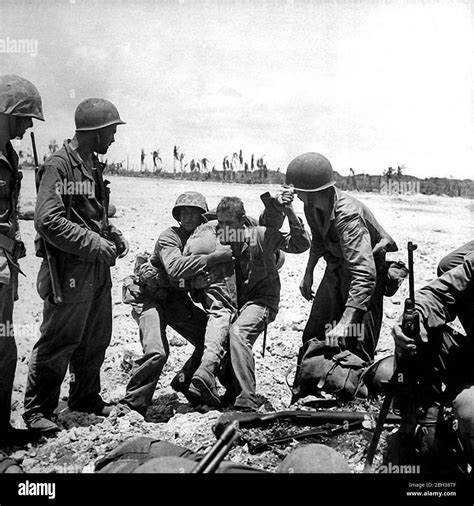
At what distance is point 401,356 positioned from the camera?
4.66 meters

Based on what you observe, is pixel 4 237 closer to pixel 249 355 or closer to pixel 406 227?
pixel 249 355

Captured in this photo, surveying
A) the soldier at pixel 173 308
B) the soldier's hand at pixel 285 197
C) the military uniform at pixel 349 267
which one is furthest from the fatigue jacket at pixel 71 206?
the military uniform at pixel 349 267

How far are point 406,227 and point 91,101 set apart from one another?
33.8ft

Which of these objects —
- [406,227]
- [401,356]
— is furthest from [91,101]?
[406,227]

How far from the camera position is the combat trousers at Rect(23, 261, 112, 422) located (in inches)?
222

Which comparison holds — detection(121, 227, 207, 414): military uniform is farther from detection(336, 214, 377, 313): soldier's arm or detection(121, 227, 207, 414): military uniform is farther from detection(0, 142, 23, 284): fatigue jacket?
detection(0, 142, 23, 284): fatigue jacket

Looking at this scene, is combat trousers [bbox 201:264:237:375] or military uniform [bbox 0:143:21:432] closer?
military uniform [bbox 0:143:21:432]

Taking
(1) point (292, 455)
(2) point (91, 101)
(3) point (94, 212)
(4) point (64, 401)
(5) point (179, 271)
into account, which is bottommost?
(4) point (64, 401)

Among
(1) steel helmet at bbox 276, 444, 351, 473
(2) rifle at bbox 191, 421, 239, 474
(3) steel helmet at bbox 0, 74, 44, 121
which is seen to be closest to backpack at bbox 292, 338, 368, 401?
(1) steel helmet at bbox 276, 444, 351, 473

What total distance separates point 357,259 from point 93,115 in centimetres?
257

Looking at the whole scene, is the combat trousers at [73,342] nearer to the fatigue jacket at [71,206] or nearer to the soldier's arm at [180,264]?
the fatigue jacket at [71,206]

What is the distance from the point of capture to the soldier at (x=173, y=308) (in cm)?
608

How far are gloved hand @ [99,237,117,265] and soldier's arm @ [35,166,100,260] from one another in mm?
107
